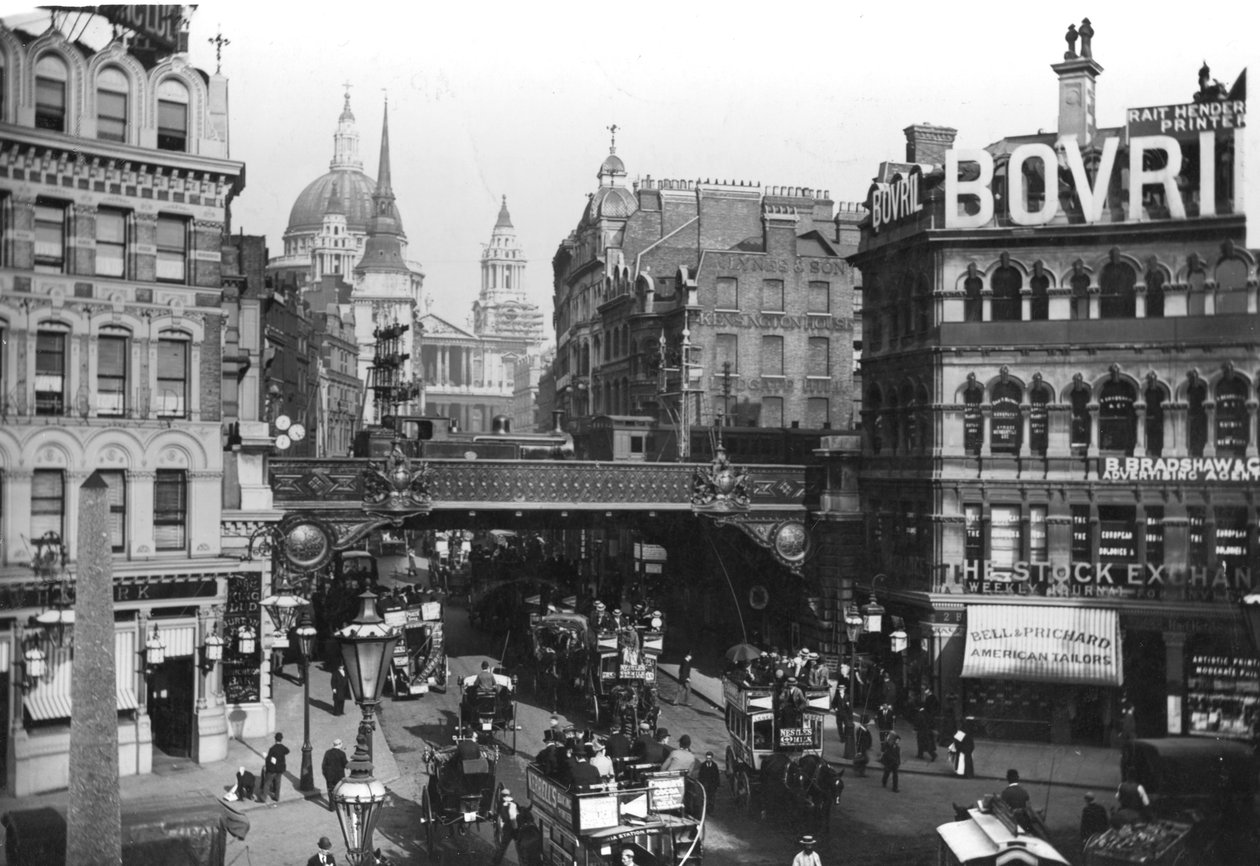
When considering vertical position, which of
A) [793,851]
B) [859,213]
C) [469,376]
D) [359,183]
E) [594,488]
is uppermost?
[859,213]

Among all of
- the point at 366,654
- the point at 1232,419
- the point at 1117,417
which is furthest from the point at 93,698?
the point at 1117,417

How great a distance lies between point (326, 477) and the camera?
85.3 feet

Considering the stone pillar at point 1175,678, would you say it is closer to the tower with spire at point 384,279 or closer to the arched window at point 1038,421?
the arched window at point 1038,421

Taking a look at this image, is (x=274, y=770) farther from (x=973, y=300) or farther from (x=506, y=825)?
(x=973, y=300)

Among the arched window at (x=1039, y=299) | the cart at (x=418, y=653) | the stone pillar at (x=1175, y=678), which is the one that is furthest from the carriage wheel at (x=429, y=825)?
the arched window at (x=1039, y=299)

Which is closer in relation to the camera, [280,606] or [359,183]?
[280,606]

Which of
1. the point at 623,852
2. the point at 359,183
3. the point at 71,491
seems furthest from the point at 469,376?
the point at 623,852

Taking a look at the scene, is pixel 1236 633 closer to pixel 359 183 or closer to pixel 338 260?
pixel 359 183

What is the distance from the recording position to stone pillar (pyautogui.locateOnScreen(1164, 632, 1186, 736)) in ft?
70.3

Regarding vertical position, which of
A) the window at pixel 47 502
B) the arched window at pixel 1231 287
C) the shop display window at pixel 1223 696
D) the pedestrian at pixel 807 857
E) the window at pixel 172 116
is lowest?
the pedestrian at pixel 807 857

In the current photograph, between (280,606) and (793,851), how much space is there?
10.7 metres

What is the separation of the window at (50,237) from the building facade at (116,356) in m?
0.03

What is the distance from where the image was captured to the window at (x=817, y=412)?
45.1m

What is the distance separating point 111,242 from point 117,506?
4.24m
